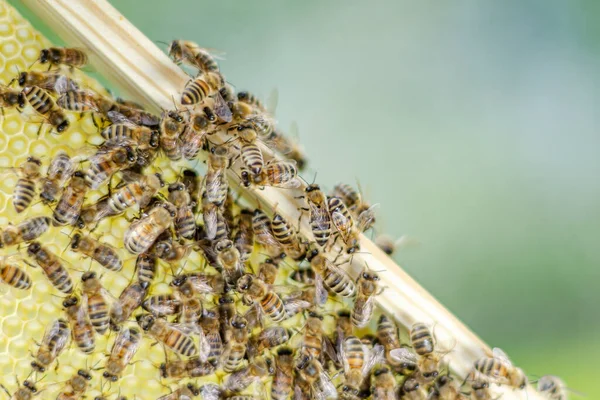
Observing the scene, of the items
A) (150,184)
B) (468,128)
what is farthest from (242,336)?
(468,128)

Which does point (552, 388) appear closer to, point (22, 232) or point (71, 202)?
point (71, 202)

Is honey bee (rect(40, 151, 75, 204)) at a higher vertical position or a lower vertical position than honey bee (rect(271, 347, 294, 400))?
higher

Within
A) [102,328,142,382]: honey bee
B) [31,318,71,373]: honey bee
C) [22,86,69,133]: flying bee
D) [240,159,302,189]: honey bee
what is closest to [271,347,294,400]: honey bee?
[102,328,142,382]: honey bee

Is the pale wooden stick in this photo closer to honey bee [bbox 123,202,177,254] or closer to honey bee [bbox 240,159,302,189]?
honey bee [bbox 240,159,302,189]

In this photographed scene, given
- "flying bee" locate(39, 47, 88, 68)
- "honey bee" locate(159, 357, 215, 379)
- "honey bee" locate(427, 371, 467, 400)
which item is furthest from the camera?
"honey bee" locate(427, 371, 467, 400)

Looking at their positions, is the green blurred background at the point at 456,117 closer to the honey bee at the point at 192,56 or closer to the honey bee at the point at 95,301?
the honey bee at the point at 192,56

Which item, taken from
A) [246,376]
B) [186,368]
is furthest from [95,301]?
[246,376]
